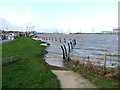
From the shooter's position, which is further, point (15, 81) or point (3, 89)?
point (15, 81)

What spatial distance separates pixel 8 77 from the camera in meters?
6.84

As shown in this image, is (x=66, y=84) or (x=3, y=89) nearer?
(x=3, y=89)

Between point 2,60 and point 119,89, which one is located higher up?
point 2,60

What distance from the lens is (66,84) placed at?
6578 millimetres

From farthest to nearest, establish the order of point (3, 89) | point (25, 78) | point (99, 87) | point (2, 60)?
point (2, 60), point (25, 78), point (99, 87), point (3, 89)

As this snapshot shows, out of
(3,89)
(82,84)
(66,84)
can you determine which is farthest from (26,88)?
(82,84)

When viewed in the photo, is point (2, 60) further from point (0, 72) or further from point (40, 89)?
point (40, 89)

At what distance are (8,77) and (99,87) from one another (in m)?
4.77

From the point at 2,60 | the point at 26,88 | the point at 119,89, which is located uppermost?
the point at 2,60

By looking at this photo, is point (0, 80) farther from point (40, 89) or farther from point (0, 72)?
point (40, 89)

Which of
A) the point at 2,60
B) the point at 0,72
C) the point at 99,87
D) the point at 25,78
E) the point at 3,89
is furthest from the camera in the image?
the point at 2,60

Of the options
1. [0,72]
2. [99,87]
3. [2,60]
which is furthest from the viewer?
[2,60]

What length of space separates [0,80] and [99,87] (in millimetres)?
4937

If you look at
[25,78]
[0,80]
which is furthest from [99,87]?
[0,80]
